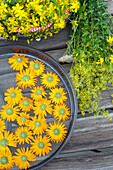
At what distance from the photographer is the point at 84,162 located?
108 centimetres

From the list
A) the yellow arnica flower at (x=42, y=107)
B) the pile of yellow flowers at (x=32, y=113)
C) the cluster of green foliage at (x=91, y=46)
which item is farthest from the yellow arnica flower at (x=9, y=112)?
the cluster of green foliage at (x=91, y=46)

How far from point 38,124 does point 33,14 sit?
1.69 ft

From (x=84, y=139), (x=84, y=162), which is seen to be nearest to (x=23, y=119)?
(x=84, y=139)

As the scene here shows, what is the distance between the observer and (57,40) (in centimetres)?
101

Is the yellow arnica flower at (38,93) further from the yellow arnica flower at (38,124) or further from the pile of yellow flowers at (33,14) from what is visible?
the pile of yellow flowers at (33,14)

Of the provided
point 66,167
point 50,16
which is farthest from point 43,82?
point 66,167

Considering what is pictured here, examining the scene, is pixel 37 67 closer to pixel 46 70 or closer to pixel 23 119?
pixel 46 70

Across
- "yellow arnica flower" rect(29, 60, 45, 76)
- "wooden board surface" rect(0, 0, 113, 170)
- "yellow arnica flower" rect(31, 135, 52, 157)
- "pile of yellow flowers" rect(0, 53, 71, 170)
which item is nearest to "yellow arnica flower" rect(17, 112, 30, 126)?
"pile of yellow flowers" rect(0, 53, 71, 170)

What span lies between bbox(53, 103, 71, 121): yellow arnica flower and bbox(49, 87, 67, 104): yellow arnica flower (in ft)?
0.09

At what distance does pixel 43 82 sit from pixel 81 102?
0.25m

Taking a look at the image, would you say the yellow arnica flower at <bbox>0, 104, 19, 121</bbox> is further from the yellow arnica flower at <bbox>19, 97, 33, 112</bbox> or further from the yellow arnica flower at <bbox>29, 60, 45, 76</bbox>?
the yellow arnica flower at <bbox>29, 60, 45, 76</bbox>

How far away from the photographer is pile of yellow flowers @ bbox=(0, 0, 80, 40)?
0.70 meters

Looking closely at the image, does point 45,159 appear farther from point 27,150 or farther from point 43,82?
point 43,82

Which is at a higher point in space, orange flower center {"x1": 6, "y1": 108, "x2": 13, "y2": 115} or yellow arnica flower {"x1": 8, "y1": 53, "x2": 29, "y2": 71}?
yellow arnica flower {"x1": 8, "y1": 53, "x2": 29, "y2": 71}
